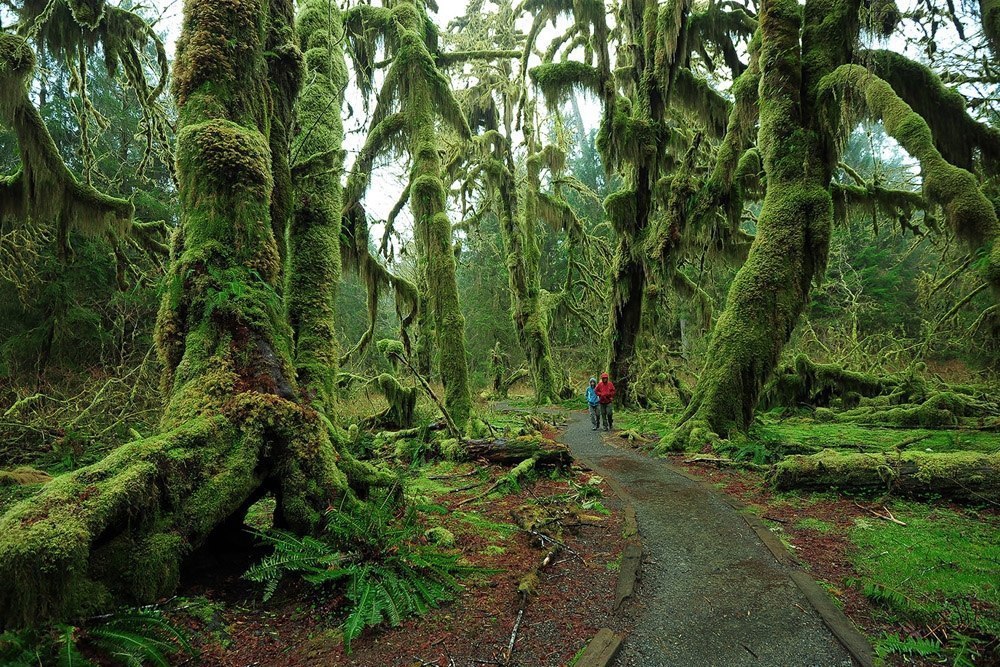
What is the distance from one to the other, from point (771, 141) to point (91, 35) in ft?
40.2

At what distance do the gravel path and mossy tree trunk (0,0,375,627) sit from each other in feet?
8.78

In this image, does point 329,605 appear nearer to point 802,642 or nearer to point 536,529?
point 536,529

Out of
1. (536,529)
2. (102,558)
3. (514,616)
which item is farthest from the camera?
(536,529)

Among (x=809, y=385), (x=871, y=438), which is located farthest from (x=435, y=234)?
(x=809, y=385)

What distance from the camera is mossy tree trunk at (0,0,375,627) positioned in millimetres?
2506

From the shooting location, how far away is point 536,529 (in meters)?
5.16

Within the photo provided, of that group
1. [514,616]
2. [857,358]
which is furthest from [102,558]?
[857,358]

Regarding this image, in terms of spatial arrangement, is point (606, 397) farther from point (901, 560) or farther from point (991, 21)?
point (991, 21)

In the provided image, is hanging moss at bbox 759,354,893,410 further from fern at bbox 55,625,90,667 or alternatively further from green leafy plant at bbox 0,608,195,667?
fern at bbox 55,625,90,667

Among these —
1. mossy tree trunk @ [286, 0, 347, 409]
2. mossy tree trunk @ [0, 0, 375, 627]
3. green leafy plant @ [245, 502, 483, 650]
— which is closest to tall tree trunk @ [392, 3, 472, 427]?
mossy tree trunk @ [286, 0, 347, 409]

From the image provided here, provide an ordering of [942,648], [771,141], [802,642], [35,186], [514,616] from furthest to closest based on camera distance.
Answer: [771,141] < [35,186] < [514,616] < [802,642] < [942,648]

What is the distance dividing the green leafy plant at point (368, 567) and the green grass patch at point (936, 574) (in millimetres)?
3050

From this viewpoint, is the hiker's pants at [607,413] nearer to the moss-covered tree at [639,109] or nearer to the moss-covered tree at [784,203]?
the moss-covered tree at [639,109]

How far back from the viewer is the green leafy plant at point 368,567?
3146 mm
